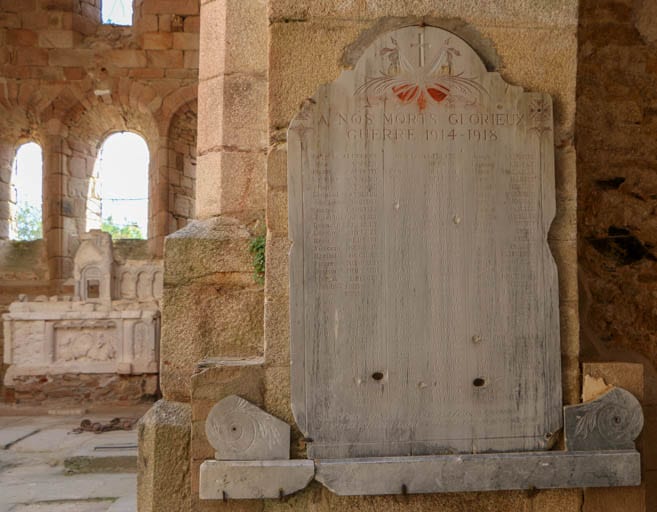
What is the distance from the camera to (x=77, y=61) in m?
9.45

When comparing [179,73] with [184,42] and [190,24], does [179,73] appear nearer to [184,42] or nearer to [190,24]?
[184,42]

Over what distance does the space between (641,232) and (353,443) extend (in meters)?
2.51

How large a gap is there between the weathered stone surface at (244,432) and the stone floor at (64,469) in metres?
1.76

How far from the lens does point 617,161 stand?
3658mm

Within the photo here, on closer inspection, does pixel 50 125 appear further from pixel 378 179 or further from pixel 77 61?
pixel 378 179

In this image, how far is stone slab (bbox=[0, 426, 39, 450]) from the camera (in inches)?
209

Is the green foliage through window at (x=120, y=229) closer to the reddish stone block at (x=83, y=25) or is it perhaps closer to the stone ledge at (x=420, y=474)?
the reddish stone block at (x=83, y=25)

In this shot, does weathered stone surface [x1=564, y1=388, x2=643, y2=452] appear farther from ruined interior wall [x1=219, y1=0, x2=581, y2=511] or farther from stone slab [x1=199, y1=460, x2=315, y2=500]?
stone slab [x1=199, y1=460, x2=315, y2=500]

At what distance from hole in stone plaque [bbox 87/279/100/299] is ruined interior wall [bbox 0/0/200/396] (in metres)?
1.32

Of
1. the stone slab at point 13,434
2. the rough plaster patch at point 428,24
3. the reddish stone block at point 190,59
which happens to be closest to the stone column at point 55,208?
the reddish stone block at point 190,59

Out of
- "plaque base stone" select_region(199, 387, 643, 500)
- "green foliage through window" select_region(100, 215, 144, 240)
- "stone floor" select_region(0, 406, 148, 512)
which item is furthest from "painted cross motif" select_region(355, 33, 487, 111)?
"green foliage through window" select_region(100, 215, 144, 240)

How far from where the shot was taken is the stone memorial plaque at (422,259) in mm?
2133

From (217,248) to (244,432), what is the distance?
0.73 meters

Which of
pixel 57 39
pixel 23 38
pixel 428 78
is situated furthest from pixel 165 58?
pixel 428 78
